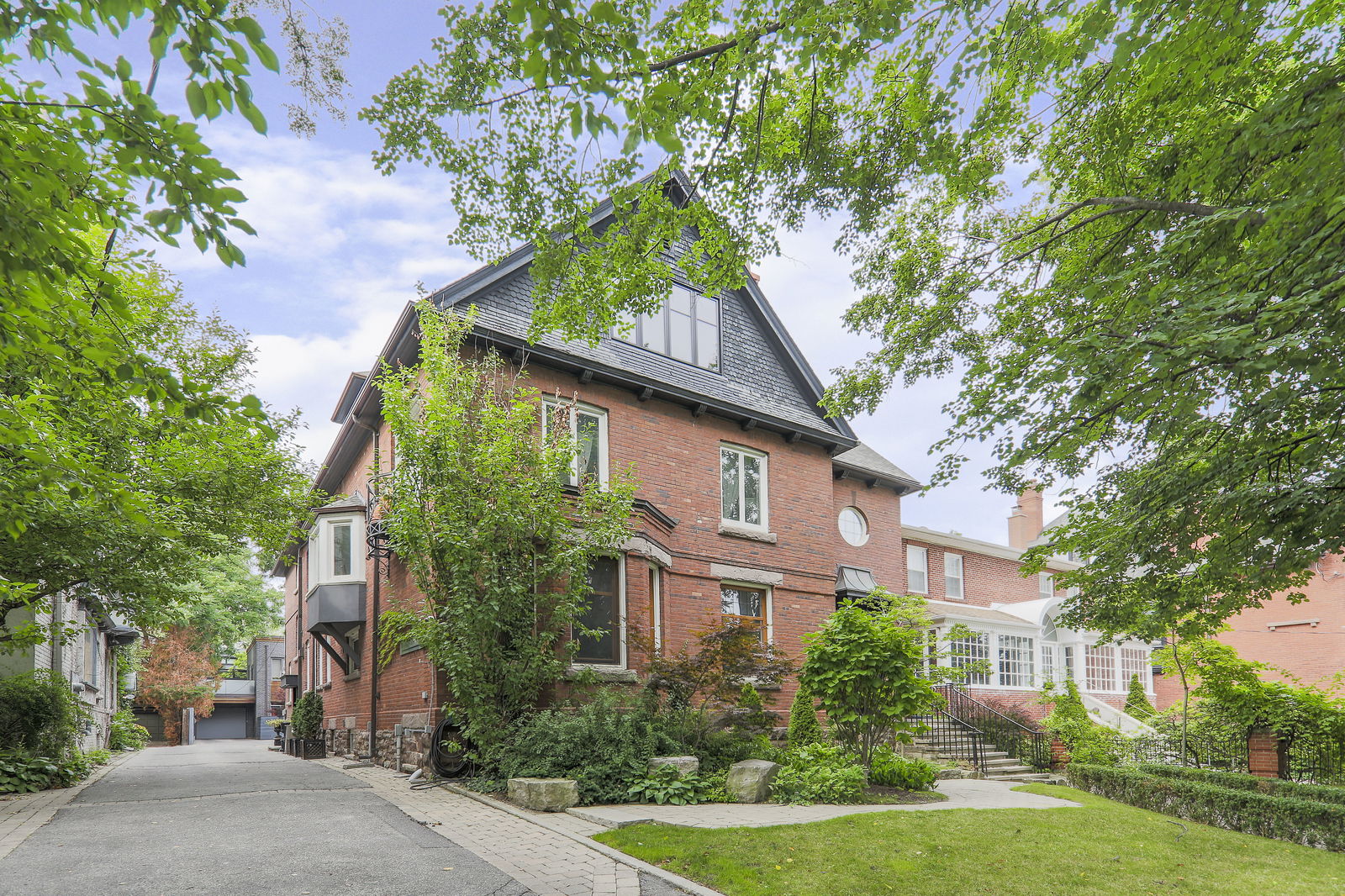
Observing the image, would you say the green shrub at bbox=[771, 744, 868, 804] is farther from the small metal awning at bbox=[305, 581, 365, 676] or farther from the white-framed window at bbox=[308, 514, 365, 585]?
the white-framed window at bbox=[308, 514, 365, 585]

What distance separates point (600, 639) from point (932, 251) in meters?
7.46

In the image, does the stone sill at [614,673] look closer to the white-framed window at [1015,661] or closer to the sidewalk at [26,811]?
the sidewalk at [26,811]

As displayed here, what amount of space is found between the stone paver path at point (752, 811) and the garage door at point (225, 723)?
46.7 m

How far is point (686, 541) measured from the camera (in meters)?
14.9

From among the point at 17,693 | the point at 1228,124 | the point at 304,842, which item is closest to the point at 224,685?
the point at 17,693

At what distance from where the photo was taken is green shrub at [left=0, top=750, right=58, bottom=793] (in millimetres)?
11391

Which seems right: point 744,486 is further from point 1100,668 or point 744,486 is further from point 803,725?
point 1100,668

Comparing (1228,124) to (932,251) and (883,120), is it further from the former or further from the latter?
(932,251)

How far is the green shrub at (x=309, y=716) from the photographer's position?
20.5m

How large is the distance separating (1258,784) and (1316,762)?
2736mm

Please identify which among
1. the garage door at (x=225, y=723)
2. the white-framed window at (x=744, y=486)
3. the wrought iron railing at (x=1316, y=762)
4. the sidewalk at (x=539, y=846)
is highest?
the white-framed window at (x=744, y=486)

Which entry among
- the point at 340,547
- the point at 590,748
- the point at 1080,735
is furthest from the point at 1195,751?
the point at 340,547

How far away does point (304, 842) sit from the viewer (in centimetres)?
764

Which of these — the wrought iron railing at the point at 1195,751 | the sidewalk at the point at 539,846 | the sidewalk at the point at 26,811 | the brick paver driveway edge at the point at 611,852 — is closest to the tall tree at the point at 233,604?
the sidewalk at the point at 26,811
